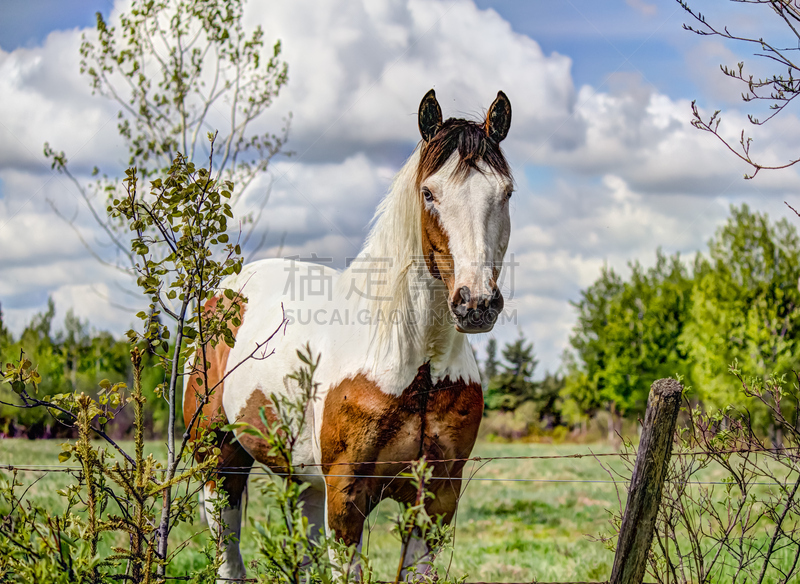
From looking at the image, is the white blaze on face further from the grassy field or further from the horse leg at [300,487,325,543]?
the horse leg at [300,487,325,543]

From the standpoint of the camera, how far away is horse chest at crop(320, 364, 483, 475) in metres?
3.11

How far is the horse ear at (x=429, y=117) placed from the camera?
326 centimetres

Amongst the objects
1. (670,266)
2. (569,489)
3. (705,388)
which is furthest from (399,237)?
(670,266)

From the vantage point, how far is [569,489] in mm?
13312

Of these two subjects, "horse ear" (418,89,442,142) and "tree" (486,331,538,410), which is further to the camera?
"tree" (486,331,538,410)

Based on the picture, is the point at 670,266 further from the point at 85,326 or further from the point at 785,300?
the point at 85,326

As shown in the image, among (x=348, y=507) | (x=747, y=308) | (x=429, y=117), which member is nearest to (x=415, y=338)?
(x=348, y=507)

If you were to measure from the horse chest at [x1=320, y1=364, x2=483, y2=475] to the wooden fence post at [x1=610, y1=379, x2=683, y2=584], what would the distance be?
1.01 meters

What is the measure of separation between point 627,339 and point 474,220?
26.7 metres

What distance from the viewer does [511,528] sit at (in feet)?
31.6

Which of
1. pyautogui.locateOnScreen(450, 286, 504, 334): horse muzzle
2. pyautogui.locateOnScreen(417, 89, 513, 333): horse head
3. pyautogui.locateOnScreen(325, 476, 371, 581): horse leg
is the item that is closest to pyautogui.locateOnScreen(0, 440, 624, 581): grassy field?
pyautogui.locateOnScreen(325, 476, 371, 581): horse leg

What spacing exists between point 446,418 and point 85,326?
54345 mm

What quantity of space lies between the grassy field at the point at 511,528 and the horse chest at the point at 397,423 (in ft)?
0.87

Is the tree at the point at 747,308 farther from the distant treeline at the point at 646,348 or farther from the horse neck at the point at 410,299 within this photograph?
the horse neck at the point at 410,299
